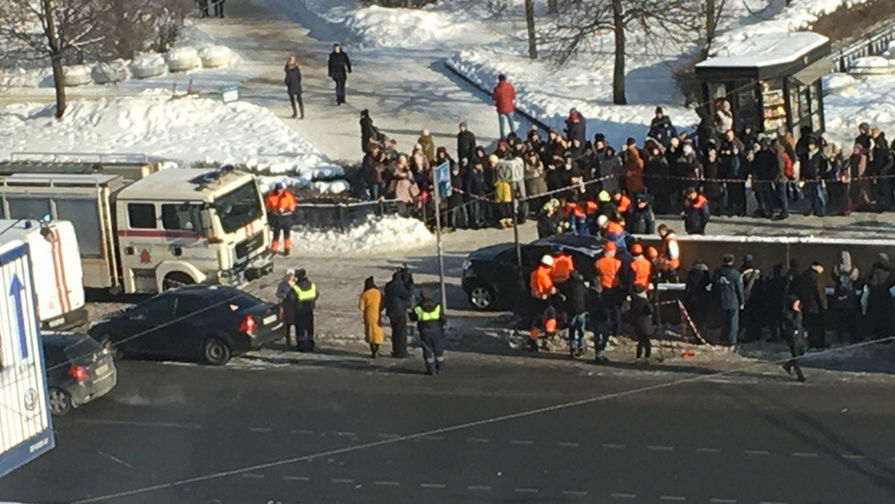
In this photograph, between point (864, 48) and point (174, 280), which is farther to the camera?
point (864, 48)

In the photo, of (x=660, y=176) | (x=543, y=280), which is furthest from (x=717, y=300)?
(x=660, y=176)

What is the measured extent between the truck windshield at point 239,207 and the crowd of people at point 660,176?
11.2 feet

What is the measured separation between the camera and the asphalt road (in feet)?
60.3

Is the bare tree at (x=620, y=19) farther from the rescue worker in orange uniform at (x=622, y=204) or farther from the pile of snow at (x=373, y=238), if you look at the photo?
the rescue worker in orange uniform at (x=622, y=204)

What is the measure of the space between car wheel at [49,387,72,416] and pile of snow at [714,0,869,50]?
25.4 meters

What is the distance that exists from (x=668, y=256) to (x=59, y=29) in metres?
21.4

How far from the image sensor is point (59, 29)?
4088 centimetres

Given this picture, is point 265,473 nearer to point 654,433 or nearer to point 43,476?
point 43,476

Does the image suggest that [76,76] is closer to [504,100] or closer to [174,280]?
[504,100]

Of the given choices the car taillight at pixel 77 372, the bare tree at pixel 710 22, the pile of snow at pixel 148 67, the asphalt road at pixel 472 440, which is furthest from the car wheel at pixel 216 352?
the pile of snow at pixel 148 67

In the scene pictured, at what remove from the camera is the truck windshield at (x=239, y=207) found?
2753 cm

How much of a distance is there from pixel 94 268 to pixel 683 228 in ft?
34.2

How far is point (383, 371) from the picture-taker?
23844 millimetres

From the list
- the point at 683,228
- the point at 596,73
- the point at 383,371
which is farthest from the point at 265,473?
the point at 596,73
